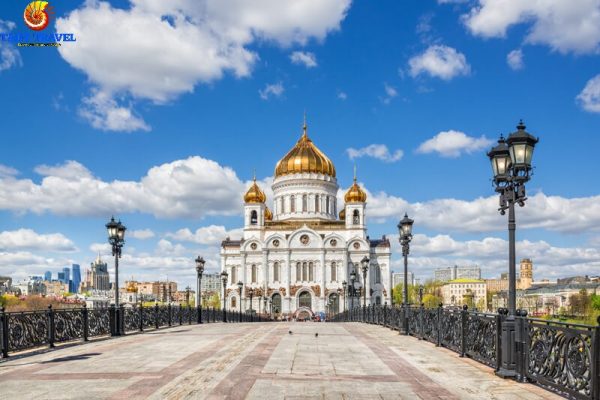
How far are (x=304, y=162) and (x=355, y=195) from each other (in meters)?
8.70

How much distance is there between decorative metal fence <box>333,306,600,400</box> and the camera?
8.18 metres

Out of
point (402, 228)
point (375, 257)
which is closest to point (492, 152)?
point (402, 228)

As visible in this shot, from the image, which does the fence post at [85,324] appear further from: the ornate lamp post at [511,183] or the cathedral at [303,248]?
the cathedral at [303,248]

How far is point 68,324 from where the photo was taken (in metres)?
17.6

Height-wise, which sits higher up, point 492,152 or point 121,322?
point 492,152

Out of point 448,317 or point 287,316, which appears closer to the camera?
point 448,317

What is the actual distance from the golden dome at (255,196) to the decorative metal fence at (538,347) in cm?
6912

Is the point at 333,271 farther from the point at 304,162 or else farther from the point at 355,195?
the point at 304,162

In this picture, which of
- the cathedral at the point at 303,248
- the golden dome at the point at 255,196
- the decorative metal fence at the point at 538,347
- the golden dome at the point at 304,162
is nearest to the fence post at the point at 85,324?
the decorative metal fence at the point at 538,347

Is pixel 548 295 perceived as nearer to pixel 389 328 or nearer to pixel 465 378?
pixel 389 328

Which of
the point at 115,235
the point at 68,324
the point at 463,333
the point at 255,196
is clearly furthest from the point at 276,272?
the point at 463,333

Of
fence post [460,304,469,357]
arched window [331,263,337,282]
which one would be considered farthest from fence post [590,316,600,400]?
arched window [331,263,337,282]

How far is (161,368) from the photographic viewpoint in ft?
38.1

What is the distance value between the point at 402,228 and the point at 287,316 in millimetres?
54401
